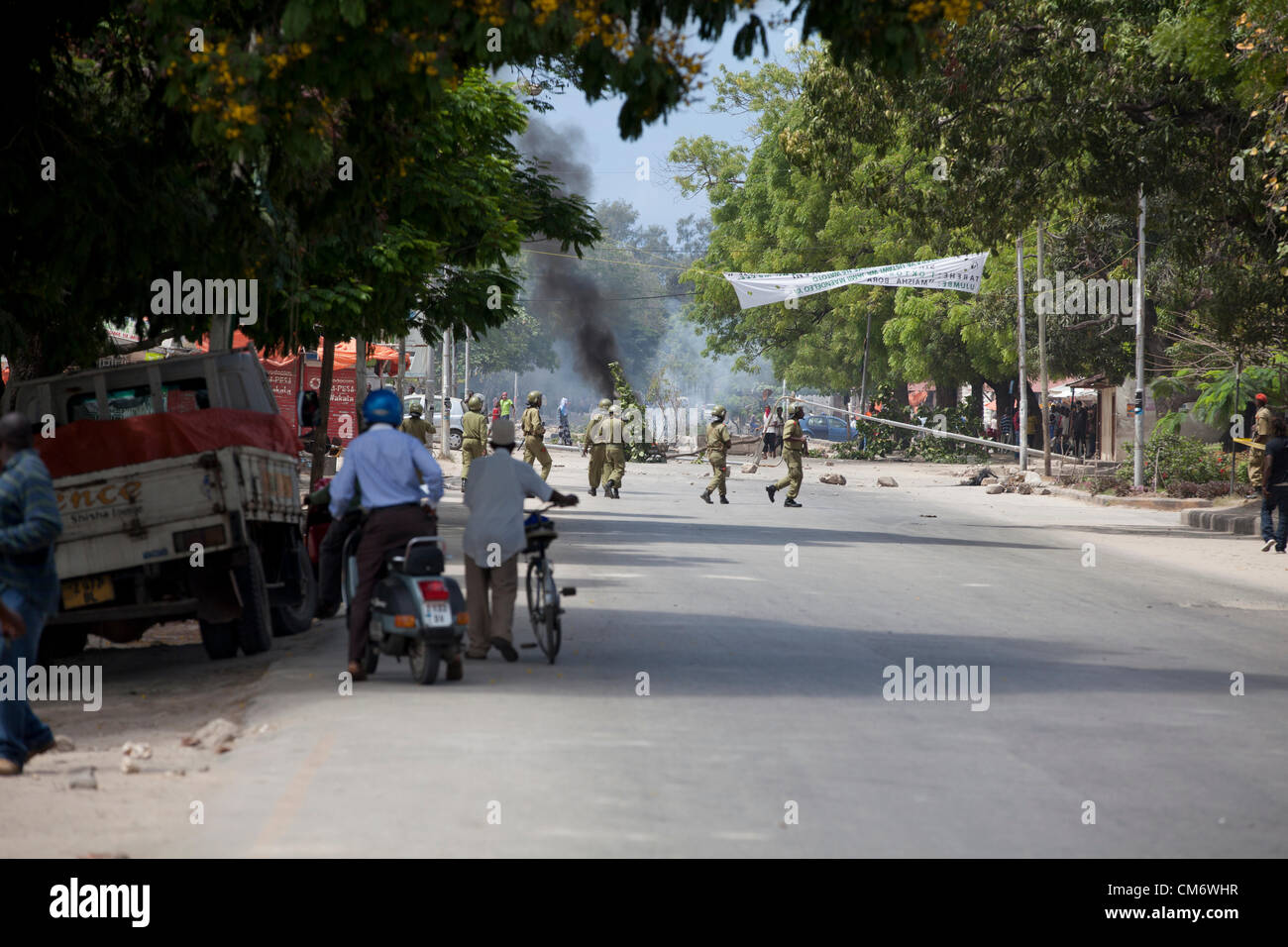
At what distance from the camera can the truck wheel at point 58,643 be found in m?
12.8

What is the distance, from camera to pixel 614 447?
113 ft

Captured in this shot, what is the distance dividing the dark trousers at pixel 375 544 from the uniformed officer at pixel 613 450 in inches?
893

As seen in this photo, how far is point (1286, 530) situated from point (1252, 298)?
25.9 feet

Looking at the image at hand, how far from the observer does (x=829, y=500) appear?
119 feet

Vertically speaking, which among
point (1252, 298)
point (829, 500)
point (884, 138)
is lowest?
point (829, 500)

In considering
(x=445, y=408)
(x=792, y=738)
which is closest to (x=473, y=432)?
(x=445, y=408)

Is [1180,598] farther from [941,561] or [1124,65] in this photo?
[1124,65]

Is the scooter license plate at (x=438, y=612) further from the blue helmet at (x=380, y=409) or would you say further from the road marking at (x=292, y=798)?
the road marking at (x=292, y=798)

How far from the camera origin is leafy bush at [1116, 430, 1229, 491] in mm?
34719

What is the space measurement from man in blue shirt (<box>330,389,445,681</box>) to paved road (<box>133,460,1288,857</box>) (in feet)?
1.47

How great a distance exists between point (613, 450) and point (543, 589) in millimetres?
23049

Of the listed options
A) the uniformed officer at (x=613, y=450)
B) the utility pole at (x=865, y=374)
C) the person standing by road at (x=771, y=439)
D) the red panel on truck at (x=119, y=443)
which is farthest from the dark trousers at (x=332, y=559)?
the utility pole at (x=865, y=374)

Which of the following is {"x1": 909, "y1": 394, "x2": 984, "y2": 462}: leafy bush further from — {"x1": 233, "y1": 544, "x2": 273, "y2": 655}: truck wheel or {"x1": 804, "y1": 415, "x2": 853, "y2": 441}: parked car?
{"x1": 233, "y1": 544, "x2": 273, "y2": 655}: truck wheel

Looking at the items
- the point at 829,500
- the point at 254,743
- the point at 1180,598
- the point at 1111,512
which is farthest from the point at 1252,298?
the point at 254,743
